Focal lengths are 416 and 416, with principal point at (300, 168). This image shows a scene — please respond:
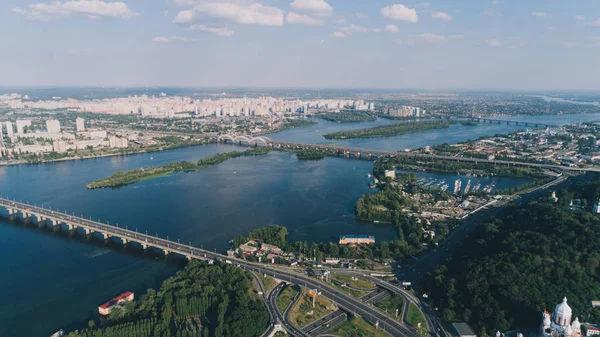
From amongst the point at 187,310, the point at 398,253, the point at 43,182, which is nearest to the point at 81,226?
the point at 187,310

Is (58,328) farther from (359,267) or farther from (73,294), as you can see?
(359,267)

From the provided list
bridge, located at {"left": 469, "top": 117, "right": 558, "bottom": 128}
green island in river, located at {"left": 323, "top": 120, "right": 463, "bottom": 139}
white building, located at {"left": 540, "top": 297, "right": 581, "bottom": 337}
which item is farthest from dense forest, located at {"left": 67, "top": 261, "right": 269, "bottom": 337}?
bridge, located at {"left": 469, "top": 117, "right": 558, "bottom": 128}

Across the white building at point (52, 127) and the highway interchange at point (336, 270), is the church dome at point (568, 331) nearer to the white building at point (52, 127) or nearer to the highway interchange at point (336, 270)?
the highway interchange at point (336, 270)

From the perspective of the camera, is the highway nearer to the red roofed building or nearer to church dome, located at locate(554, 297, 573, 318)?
church dome, located at locate(554, 297, 573, 318)

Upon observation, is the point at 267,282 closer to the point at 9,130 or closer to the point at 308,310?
the point at 308,310

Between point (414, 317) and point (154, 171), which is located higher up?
point (154, 171)


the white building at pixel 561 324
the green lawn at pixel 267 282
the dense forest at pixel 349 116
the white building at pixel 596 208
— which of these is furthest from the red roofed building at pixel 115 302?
the dense forest at pixel 349 116

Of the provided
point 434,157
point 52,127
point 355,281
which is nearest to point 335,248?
point 355,281
